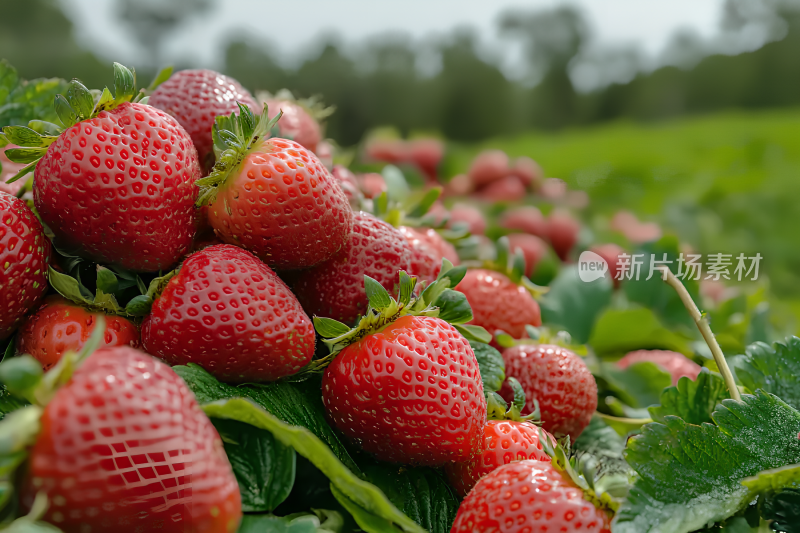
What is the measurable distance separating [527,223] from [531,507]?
105 centimetres

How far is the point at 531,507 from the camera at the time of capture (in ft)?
1.15

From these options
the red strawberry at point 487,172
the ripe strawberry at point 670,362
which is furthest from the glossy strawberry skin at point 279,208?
the red strawberry at point 487,172

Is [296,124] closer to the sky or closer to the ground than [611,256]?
closer to the sky

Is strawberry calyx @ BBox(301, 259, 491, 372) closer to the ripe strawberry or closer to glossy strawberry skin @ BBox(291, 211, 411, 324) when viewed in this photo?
glossy strawberry skin @ BBox(291, 211, 411, 324)

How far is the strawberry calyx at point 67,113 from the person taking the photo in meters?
0.39

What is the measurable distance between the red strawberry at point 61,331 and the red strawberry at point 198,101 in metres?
0.14

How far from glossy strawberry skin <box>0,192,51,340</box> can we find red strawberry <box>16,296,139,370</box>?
0.01m

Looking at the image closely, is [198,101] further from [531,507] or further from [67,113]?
[531,507]

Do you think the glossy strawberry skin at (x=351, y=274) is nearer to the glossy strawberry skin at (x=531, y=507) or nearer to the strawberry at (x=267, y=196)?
the strawberry at (x=267, y=196)

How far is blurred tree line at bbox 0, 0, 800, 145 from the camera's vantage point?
3025 millimetres

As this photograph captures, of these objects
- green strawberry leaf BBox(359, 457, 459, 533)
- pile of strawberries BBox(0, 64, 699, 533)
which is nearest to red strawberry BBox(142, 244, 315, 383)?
pile of strawberries BBox(0, 64, 699, 533)

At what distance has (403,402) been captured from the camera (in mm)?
390

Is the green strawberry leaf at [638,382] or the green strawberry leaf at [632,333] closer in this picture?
the green strawberry leaf at [638,382]

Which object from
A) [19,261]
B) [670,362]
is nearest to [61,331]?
[19,261]
